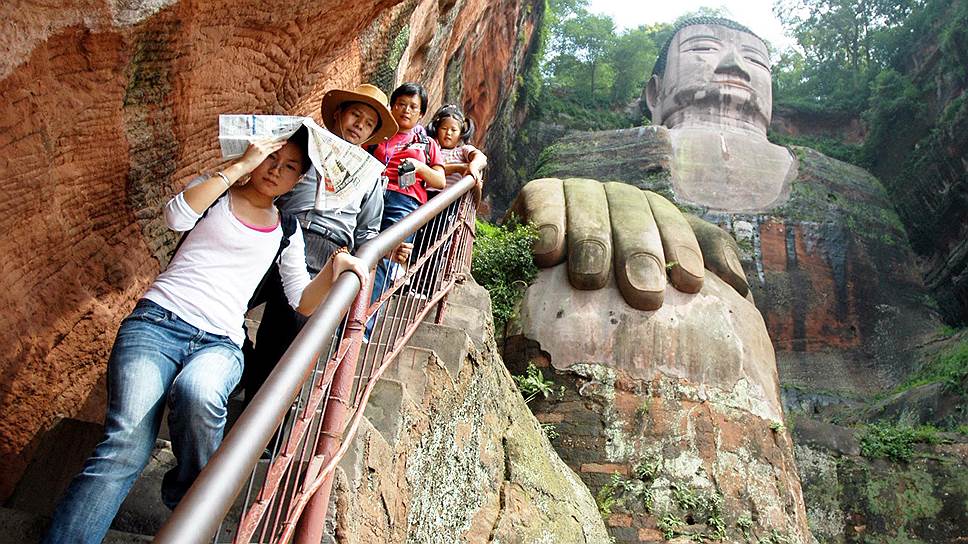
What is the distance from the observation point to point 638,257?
7078 mm

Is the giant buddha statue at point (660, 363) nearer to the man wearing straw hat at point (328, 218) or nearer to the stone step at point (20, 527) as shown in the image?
the man wearing straw hat at point (328, 218)

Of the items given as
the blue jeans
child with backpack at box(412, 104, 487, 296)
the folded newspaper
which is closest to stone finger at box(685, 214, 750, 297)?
child with backpack at box(412, 104, 487, 296)

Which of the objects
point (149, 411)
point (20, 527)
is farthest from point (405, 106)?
point (20, 527)

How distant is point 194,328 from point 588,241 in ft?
17.5

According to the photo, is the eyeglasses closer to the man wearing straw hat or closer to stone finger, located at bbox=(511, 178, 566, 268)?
the man wearing straw hat

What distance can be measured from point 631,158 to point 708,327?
8.64 m

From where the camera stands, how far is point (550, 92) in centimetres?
2105

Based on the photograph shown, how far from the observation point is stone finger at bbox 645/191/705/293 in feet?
23.3

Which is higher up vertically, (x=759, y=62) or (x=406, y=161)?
(x=759, y=62)

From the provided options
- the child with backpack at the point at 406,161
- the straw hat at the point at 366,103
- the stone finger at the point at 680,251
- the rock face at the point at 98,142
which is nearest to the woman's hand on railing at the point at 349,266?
the straw hat at the point at 366,103

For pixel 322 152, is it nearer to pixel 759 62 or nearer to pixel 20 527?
pixel 20 527

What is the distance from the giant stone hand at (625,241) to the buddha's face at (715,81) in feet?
31.3

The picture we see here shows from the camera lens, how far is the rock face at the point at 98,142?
2.75m

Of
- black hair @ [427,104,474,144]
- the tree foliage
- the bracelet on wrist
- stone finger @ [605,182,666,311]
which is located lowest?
the bracelet on wrist
